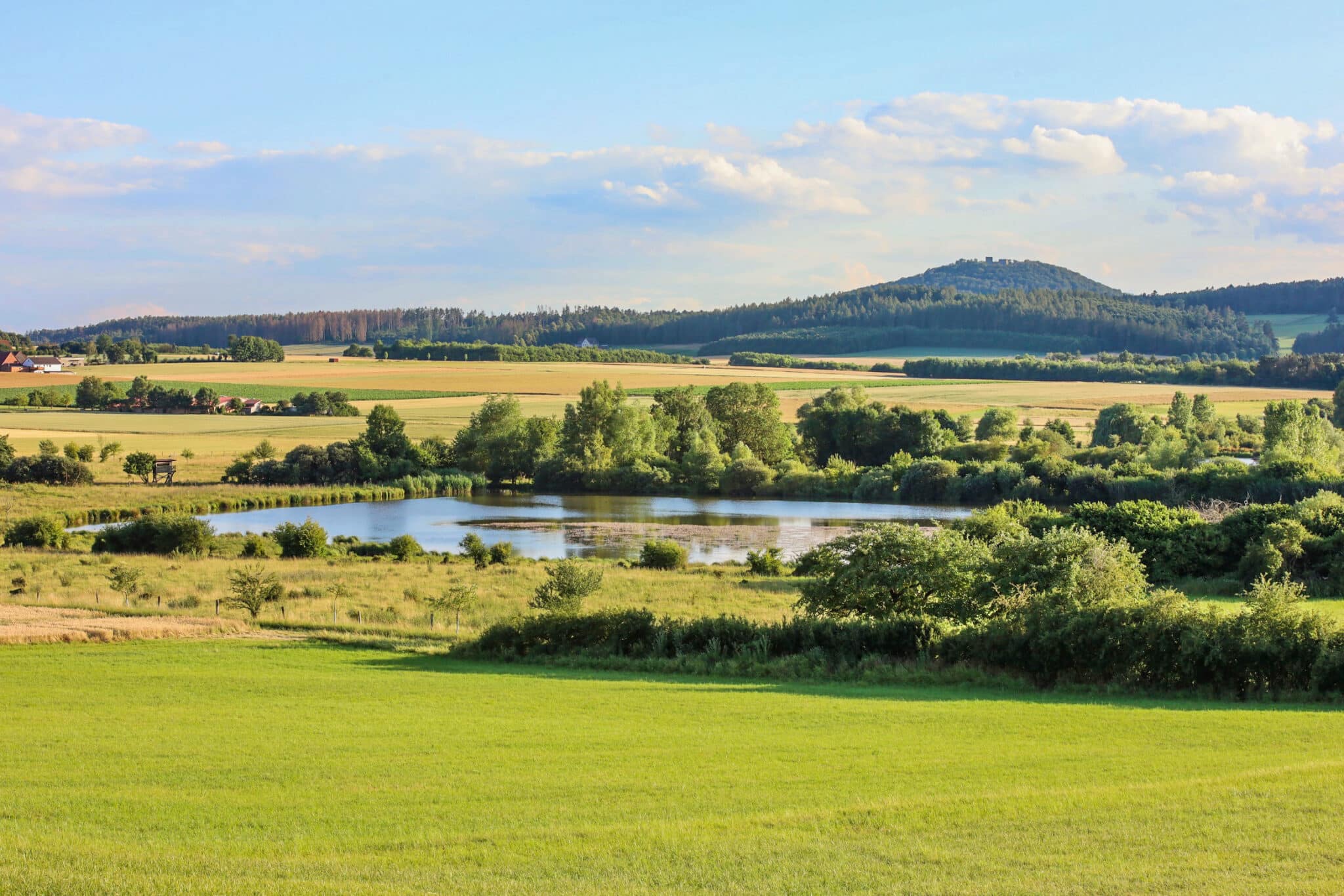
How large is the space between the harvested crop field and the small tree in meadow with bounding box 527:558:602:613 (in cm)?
778

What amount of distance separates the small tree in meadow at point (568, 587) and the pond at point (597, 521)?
67.3 ft

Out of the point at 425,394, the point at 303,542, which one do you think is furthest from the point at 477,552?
the point at 425,394

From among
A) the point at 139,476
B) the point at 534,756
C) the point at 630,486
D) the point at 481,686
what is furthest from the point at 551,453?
the point at 534,756

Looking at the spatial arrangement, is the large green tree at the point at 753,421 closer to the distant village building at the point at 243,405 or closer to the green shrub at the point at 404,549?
the distant village building at the point at 243,405

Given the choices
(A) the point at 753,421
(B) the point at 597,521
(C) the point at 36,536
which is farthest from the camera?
(A) the point at 753,421

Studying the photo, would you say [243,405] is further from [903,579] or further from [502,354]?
[903,579]

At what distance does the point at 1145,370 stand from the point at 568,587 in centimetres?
13061

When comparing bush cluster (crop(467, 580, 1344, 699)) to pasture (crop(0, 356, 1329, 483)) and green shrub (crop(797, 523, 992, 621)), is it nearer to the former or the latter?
green shrub (crop(797, 523, 992, 621))

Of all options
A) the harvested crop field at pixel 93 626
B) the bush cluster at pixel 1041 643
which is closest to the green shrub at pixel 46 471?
the harvested crop field at pixel 93 626

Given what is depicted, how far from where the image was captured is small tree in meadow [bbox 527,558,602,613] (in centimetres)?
3181

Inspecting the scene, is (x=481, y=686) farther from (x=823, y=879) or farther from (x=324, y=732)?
(x=823, y=879)

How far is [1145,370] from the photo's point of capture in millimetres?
146750

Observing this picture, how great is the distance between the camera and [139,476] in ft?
260

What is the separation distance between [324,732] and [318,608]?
17.3 metres
